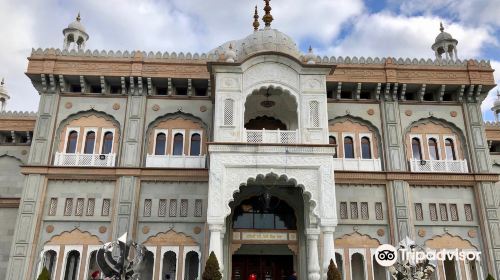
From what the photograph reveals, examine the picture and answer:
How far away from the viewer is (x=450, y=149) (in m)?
20.9

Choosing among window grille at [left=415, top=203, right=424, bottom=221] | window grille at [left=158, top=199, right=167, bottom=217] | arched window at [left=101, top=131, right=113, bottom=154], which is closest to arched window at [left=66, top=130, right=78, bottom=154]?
arched window at [left=101, top=131, right=113, bottom=154]

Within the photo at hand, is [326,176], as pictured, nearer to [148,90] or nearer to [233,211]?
[233,211]

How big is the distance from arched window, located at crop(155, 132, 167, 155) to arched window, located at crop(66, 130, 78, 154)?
3.72 meters

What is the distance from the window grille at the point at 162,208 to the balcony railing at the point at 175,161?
65.1 inches

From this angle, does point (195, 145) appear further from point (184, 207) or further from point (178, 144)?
point (184, 207)

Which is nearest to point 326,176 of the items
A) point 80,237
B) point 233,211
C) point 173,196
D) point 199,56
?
point 233,211

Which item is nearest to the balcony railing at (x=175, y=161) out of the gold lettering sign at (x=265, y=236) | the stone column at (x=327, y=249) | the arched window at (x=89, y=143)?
Answer: the arched window at (x=89, y=143)

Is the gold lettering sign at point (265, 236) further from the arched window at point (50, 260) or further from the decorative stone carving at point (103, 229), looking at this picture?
the arched window at point (50, 260)

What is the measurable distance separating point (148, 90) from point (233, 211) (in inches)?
278

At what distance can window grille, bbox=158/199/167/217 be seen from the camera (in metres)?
19.0

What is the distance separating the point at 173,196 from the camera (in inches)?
759

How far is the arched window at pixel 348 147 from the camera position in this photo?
20547mm

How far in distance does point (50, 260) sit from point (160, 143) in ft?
22.3

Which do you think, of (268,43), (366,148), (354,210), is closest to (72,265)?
(354,210)
